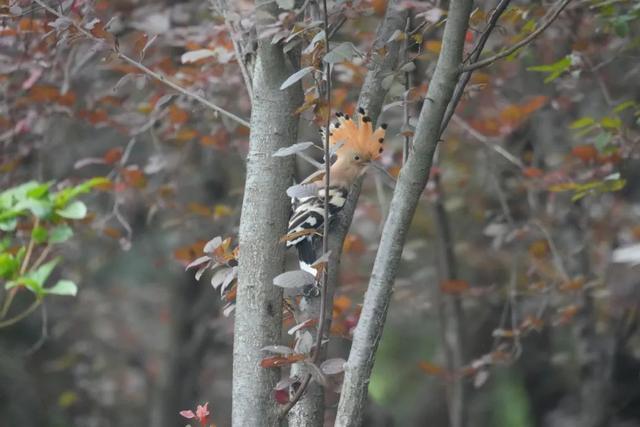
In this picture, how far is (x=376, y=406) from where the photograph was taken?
4.86 m

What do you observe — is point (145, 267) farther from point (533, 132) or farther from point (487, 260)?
point (533, 132)

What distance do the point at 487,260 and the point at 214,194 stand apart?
5.71ft

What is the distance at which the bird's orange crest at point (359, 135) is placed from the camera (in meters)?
1.68

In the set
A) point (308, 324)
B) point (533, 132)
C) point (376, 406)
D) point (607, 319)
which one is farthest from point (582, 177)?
point (376, 406)

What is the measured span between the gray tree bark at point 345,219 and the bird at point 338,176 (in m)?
0.04

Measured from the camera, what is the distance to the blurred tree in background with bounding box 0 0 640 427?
1.70 m

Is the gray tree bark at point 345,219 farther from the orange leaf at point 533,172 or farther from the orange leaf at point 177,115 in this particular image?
the orange leaf at point 533,172

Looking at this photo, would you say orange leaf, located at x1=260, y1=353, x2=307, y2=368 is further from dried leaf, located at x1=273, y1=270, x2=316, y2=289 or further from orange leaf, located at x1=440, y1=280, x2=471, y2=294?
orange leaf, located at x1=440, y1=280, x2=471, y2=294

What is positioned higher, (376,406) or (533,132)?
(533,132)

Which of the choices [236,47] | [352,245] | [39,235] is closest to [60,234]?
[39,235]

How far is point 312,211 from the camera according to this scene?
1702 mm

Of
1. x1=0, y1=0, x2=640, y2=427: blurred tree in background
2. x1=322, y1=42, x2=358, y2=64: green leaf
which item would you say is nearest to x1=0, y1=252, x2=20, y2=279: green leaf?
x1=0, y1=0, x2=640, y2=427: blurred tree in background

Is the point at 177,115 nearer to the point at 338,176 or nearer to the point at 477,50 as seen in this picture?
the point at 338,176

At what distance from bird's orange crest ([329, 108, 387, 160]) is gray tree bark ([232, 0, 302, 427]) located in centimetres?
12
